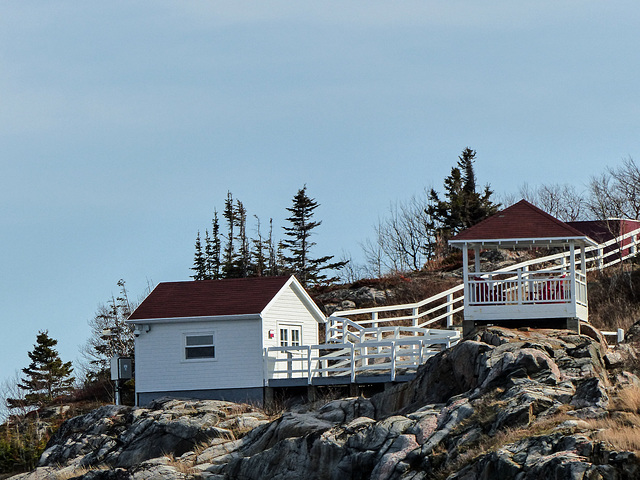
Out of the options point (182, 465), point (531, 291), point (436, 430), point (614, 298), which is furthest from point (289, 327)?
point (436, 430)

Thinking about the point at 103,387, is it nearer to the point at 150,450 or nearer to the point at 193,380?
the point at 193,380

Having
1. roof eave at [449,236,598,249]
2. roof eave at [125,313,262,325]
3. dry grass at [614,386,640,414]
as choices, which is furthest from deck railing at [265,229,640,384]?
dry grass at [614,386,640,414]

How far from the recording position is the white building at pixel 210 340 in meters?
29.0

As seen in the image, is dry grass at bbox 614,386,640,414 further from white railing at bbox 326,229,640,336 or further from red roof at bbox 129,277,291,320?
red roof at bbox 129,277,291,320

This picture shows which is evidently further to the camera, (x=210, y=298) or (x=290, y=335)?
(x=290, y=335)

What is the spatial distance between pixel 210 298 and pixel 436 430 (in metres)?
14.2

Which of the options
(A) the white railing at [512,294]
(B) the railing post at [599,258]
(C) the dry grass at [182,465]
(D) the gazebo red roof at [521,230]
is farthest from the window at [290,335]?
(B) the railing post at [599,258]

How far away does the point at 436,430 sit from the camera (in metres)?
17.6

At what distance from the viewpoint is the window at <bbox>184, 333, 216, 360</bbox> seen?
2944 cm

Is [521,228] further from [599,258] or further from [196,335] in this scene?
[599,258]

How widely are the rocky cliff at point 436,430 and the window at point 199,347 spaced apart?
8.37 ft

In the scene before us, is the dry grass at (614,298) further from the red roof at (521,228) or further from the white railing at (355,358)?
the white railing at (355,358)

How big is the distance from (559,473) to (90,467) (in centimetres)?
1580

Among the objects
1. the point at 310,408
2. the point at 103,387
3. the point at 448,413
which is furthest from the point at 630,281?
the point at 103,387
